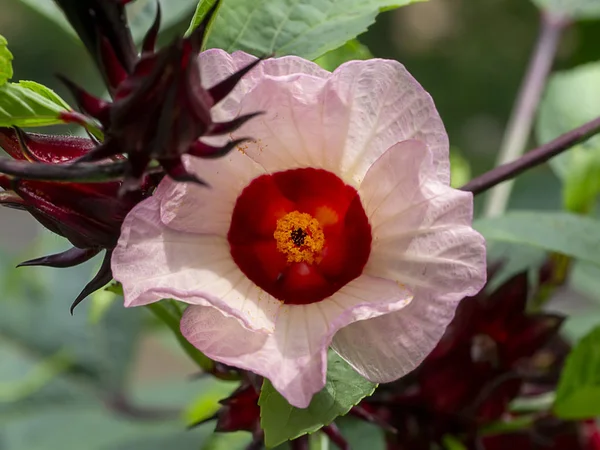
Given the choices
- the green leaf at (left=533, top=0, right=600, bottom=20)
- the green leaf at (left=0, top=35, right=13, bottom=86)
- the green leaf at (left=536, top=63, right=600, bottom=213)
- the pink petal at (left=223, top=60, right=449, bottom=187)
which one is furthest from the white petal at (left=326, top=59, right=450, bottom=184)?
the green leaf at (left=533, top=0, right=600, bottom=20)

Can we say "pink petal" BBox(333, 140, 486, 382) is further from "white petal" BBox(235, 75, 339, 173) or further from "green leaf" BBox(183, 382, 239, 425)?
"green leaf" BBox(183, 382, 239, 425)

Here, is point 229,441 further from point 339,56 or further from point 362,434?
point 339,56

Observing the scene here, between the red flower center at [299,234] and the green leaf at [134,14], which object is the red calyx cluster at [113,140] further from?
the green leaf at [134,14]

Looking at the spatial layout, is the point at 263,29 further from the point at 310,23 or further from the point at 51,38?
the point at 51,38

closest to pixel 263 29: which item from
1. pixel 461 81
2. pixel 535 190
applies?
pixel 535 190

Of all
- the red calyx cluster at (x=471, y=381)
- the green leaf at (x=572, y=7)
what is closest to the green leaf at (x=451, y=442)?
the red calyx cluster at (x=471, y=381)

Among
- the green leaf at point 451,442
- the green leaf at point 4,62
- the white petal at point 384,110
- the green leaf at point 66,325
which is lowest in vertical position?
the green leaf at point 66,325
